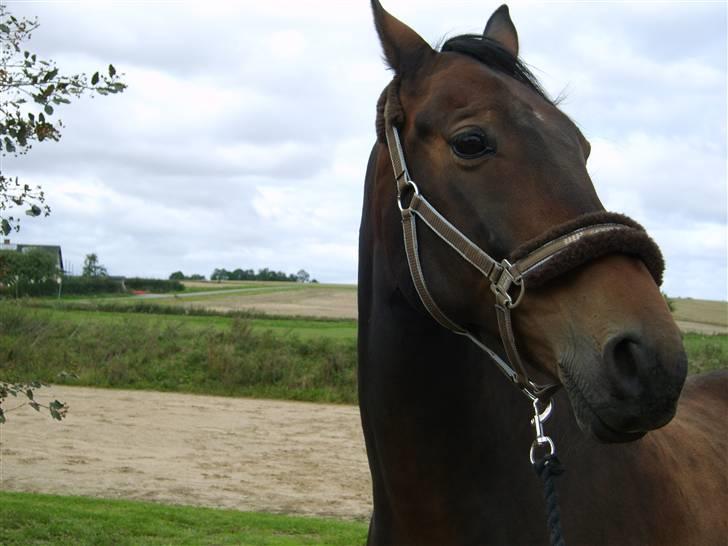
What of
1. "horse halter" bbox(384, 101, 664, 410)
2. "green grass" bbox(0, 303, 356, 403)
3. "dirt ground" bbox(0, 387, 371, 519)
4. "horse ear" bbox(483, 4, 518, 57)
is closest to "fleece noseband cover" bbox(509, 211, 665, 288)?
"horse halter" bbox(384, 101, 664, 410)

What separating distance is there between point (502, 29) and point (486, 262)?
164 centimetres

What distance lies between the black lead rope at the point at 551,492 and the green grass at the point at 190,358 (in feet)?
76.3

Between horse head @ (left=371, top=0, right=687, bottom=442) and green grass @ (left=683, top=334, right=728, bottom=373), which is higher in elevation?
horse head @ (left=371, top=0, right=687, bottom=442)

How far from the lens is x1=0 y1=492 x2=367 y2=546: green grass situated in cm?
877

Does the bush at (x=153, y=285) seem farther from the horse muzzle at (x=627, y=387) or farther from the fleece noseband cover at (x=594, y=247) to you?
the horse muzzle at (x=627, y=387)

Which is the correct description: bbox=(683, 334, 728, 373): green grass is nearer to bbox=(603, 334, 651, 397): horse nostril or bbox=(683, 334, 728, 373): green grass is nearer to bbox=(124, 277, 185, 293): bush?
bbox=(603, 334, 651, 397): horse nostril

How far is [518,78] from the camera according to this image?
9.61 ft

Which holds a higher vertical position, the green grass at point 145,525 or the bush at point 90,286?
the bush at point 90,286

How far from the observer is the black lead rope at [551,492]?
2.59 meters

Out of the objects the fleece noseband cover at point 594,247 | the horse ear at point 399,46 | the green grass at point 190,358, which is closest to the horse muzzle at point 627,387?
the fleece noseband cover at point 594,247

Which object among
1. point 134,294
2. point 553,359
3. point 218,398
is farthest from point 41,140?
point 134,294

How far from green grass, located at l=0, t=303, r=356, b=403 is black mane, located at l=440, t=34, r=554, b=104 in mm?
23165

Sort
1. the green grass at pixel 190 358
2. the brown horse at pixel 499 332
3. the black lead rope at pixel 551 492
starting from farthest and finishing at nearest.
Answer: the green grass at pixel 190 358, the black lead rope at pixel 551 492, the brown horse at pixel 499 332

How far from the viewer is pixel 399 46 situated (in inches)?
124
